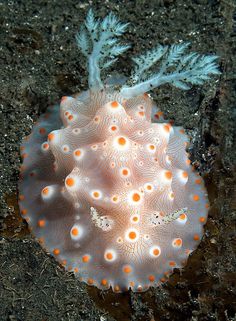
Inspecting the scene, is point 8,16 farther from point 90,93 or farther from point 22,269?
point 22,269

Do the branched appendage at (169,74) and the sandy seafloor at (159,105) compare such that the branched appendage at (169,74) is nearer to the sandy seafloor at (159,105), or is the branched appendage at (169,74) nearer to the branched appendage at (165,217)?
the sandy seafloor at (159,105)

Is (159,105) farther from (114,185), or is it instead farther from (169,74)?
(114,185)

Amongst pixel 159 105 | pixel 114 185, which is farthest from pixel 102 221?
pixel 159 105

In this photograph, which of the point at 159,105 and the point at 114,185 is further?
the point at 159,105

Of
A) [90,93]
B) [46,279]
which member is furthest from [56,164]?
[46,279]

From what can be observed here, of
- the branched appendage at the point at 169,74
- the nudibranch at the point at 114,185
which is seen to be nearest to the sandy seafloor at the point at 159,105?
the nudibranch at the point at 114,185

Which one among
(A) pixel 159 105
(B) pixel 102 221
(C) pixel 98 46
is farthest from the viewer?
(A) pixel 159 105

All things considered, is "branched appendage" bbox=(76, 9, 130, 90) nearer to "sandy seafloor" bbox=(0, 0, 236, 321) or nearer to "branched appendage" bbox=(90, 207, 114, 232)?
"sandy seafloor" bbox=(0, 0, 236, 321)
